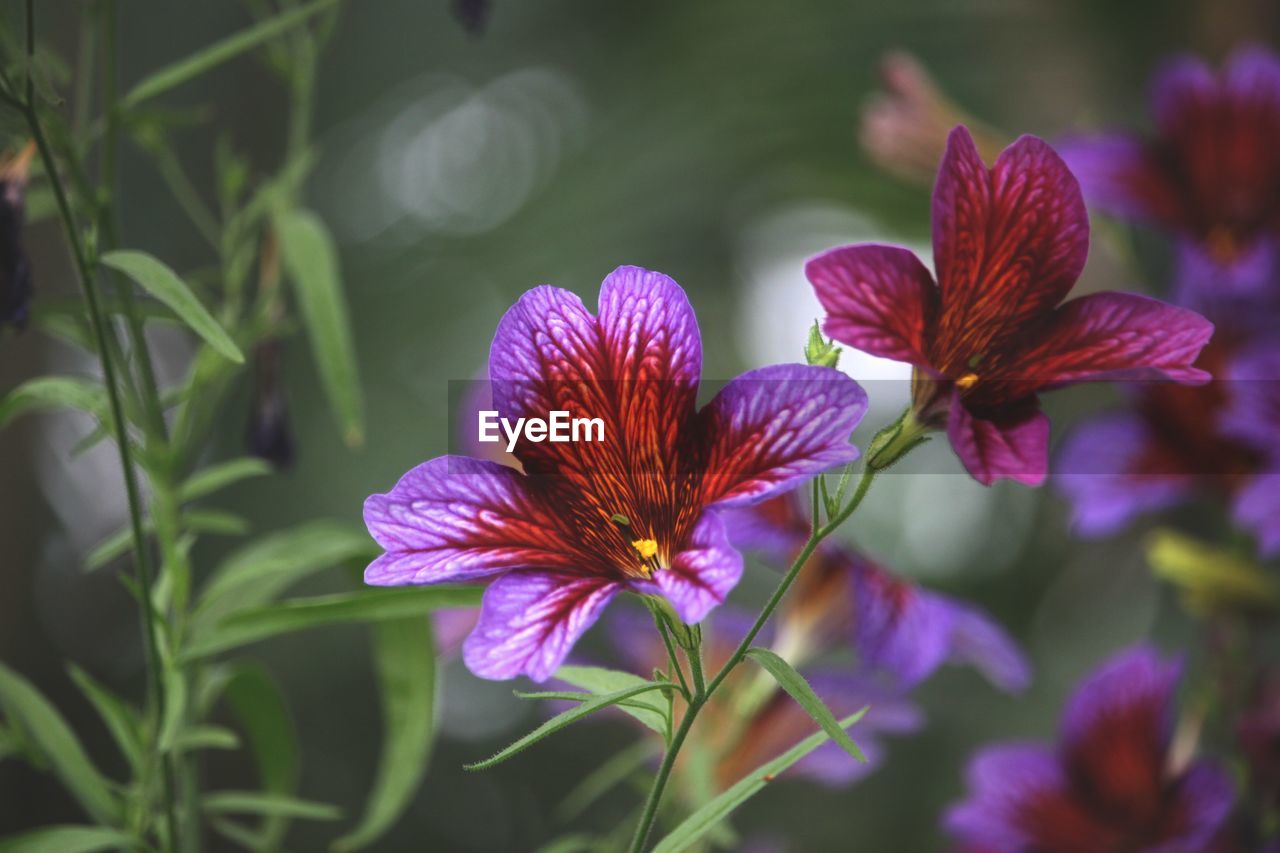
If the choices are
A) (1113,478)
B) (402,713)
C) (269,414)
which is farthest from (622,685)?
(1113,478)

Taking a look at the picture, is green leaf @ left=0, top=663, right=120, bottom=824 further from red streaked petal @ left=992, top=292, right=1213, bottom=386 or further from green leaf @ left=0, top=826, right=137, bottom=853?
red streaked petal @ left=992, top=292, right=1213, bottom=386

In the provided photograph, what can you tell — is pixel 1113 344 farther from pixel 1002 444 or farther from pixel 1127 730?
pixel 1127 730

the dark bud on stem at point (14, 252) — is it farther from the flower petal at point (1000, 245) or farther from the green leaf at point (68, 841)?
the flower petal at point (1000, 245)

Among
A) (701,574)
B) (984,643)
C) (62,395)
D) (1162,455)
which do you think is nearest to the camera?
(701,574)

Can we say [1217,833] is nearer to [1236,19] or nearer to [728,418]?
[728,418]

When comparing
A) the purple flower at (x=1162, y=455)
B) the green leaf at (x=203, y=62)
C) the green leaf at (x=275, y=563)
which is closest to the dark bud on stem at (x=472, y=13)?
the green leaf at (x=203, y=62)

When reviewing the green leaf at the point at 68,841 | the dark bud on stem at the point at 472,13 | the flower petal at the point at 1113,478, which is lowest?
the green leaf at the point at 68,841

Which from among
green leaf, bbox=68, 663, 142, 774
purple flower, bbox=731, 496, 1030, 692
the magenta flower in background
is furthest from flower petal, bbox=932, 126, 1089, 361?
green leaf, bbox=68, 663, 142, 774

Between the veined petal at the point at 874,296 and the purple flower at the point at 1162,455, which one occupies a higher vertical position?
the veined petal at the point at 874,296
